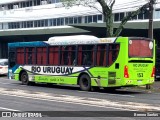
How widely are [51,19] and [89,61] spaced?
144ft

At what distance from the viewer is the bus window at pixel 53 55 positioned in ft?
82.2

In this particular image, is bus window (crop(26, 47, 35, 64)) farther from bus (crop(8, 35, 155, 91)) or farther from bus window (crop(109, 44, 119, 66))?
bus window (crop(109, 44, 119, 66))

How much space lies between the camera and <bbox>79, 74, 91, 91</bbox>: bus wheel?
75.4ft

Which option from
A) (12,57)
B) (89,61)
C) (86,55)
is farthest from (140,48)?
(12,57)

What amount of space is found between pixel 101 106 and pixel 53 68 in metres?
10.4

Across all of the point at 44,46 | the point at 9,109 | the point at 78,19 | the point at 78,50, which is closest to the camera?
the point at 9,109

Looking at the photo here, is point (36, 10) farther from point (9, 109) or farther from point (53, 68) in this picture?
point (9, 109)

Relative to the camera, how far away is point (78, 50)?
23719 mm

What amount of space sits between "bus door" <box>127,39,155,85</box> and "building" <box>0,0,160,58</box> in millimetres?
20227

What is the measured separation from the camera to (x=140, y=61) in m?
21.8

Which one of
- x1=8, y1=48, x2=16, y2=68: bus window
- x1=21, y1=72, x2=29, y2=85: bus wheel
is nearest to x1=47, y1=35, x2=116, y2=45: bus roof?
x1=21, y1=72, x2=29, y2=85: bus wheel

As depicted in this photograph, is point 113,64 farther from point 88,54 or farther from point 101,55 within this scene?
point 88,54

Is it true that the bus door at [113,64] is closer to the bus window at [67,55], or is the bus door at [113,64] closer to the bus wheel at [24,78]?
the bus window at [67,55]

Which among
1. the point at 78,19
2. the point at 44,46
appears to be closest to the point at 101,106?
the point at 44,46
